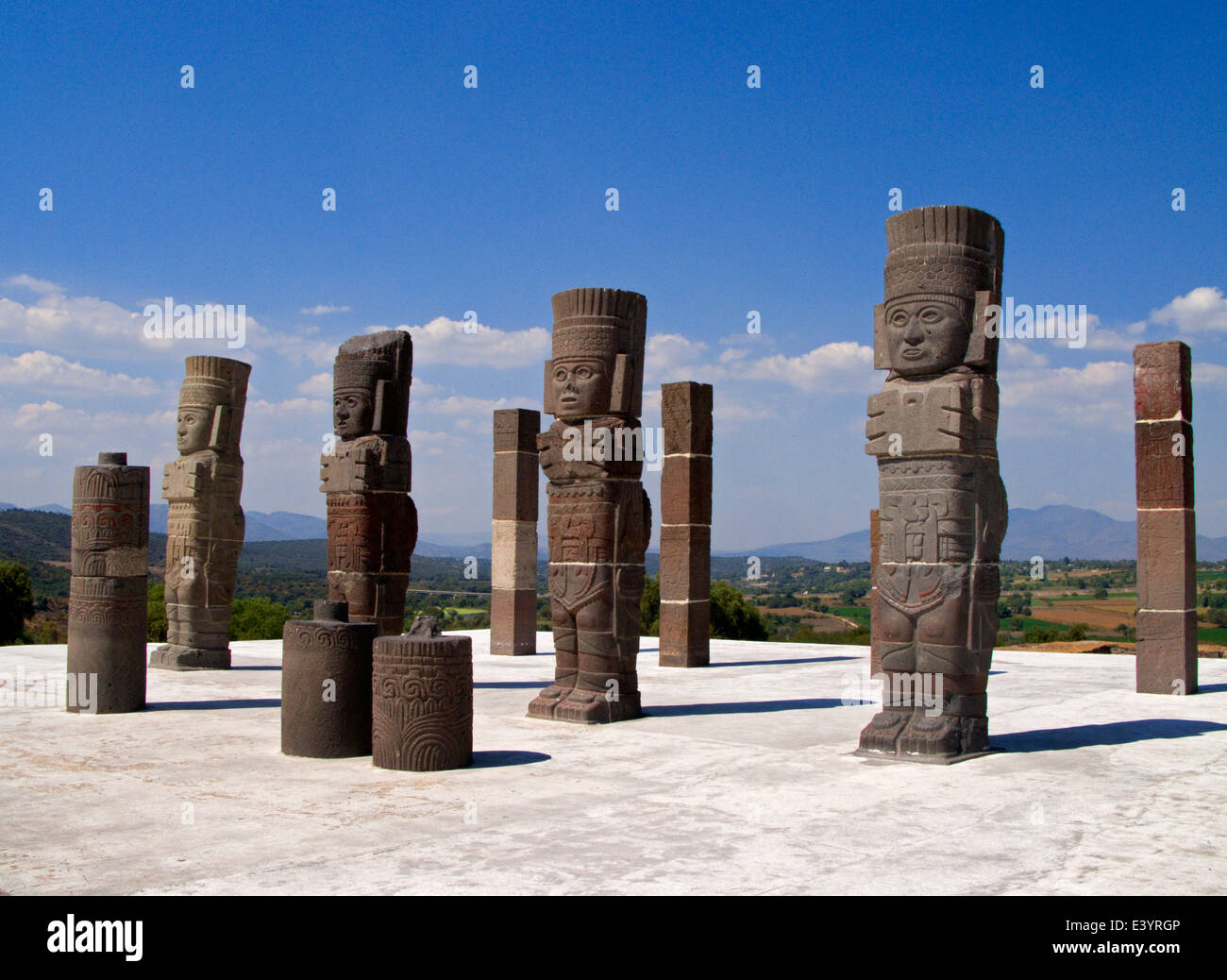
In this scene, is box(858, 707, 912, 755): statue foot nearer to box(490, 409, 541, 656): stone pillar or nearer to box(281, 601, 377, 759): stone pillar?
box(281, 601, 377, 759): stone pillar

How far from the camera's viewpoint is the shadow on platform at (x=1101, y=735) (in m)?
8.79

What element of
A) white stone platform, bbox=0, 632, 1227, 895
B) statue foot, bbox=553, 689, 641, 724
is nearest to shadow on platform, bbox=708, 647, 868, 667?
white stone platform, bbox=0, 632, 1227, 895

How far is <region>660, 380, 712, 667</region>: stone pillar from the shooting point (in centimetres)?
1536

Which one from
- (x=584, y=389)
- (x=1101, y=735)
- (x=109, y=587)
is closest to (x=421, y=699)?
(x=584, y=389)

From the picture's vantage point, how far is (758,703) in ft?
37.9

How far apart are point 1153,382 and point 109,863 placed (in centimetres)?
1156

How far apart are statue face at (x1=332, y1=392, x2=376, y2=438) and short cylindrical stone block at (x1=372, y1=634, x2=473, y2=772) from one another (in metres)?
4.60

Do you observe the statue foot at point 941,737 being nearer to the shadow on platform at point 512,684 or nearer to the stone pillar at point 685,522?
the shadow on platform at point 512,684

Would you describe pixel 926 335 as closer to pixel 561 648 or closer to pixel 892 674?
pixel 892 674

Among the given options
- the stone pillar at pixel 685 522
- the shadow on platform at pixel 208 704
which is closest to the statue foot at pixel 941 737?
the shadow on platform at pixel 208 704

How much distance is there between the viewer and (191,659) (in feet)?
46.5
